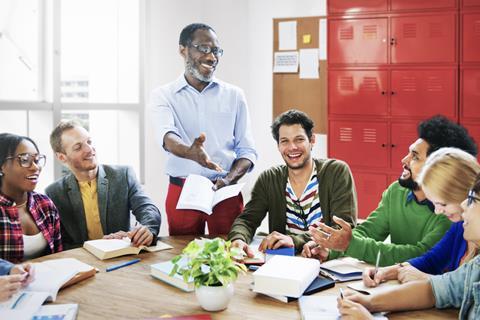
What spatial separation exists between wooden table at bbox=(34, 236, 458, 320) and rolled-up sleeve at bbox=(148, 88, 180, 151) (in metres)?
0.90

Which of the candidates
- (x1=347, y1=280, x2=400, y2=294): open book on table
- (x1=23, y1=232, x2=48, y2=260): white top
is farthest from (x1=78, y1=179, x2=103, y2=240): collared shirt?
(x1=347, y1=280, x2=400, y2=294): open book on table

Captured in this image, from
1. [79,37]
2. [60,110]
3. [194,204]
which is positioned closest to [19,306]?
[194,204]

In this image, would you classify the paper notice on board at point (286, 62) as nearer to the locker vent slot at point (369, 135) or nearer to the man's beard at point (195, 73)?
the locker vent slot at point (369, 135)

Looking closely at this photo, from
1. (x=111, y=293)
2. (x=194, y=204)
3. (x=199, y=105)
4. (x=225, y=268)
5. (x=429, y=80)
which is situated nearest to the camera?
(x=225, y=268)

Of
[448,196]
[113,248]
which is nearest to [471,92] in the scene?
[448,196]

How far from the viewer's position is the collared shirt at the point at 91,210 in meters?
2.52

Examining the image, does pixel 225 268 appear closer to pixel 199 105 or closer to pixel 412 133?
pixel 199 105

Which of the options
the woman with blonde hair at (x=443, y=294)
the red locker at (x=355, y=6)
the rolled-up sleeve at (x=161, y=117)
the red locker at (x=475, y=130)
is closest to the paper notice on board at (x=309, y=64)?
the red locker at (x=355, y=6)

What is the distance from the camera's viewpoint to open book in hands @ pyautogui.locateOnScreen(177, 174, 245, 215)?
2365 millimetres

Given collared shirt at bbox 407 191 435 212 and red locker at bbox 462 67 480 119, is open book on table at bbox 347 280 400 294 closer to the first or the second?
collared shirt at bbox 407 191 435 212

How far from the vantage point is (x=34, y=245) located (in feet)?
7.21

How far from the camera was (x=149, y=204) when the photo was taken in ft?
8.34

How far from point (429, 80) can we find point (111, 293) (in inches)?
140

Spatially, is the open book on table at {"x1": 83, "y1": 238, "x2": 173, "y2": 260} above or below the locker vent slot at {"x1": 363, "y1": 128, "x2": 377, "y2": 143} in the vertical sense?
Result: below
